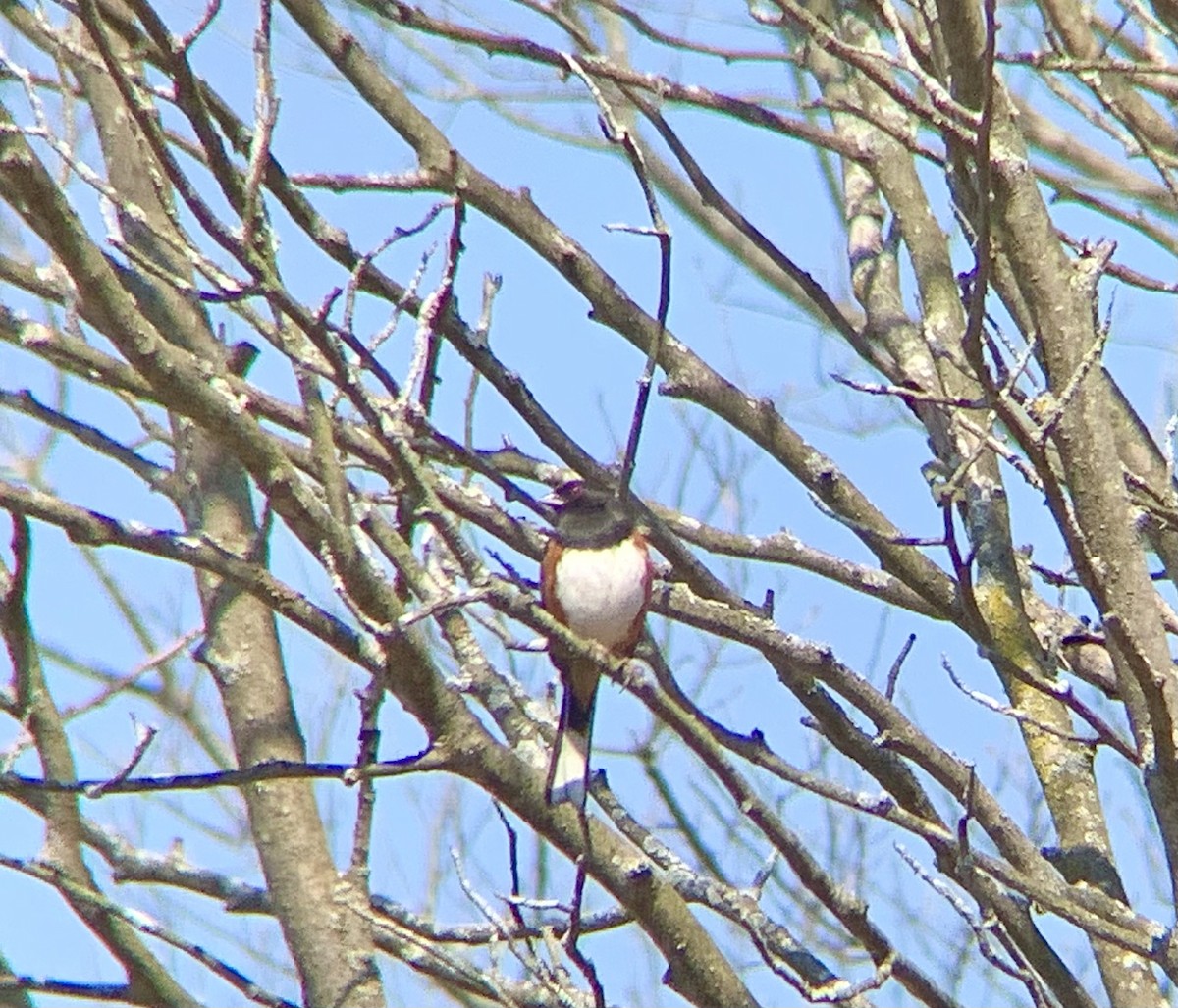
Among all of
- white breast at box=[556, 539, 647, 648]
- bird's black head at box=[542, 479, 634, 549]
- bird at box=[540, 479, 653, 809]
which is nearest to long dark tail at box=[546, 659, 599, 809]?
bird at box=[540, 479, 653, 809]

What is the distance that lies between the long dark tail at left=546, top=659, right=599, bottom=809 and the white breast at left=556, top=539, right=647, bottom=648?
19cm

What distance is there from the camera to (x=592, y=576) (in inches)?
146

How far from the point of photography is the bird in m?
3.55

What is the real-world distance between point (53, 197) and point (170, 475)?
1008 millimetres

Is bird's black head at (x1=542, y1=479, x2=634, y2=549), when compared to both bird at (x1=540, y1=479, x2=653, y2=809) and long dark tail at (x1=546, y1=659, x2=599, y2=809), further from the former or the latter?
long dark tail at (x1=546, y1=659, x2=599, y2=809)

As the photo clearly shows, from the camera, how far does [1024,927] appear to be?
244 centimetres

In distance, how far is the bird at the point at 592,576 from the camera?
11.6 feet

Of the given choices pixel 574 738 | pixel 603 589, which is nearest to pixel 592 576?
pixel 603 589

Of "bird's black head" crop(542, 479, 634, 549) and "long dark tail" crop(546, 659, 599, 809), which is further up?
"bird's black head" crop(542, 479, 634, 549)

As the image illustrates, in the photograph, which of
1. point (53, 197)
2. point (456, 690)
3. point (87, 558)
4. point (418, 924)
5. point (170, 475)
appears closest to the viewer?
point (53, 197)

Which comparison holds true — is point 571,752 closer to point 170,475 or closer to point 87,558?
point 170,475

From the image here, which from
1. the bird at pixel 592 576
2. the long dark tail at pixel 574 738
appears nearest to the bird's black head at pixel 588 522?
the bird at pixel 592 576

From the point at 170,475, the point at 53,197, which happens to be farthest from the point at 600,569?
the point at 53,197

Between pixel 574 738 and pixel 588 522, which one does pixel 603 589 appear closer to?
pixel 588 522
